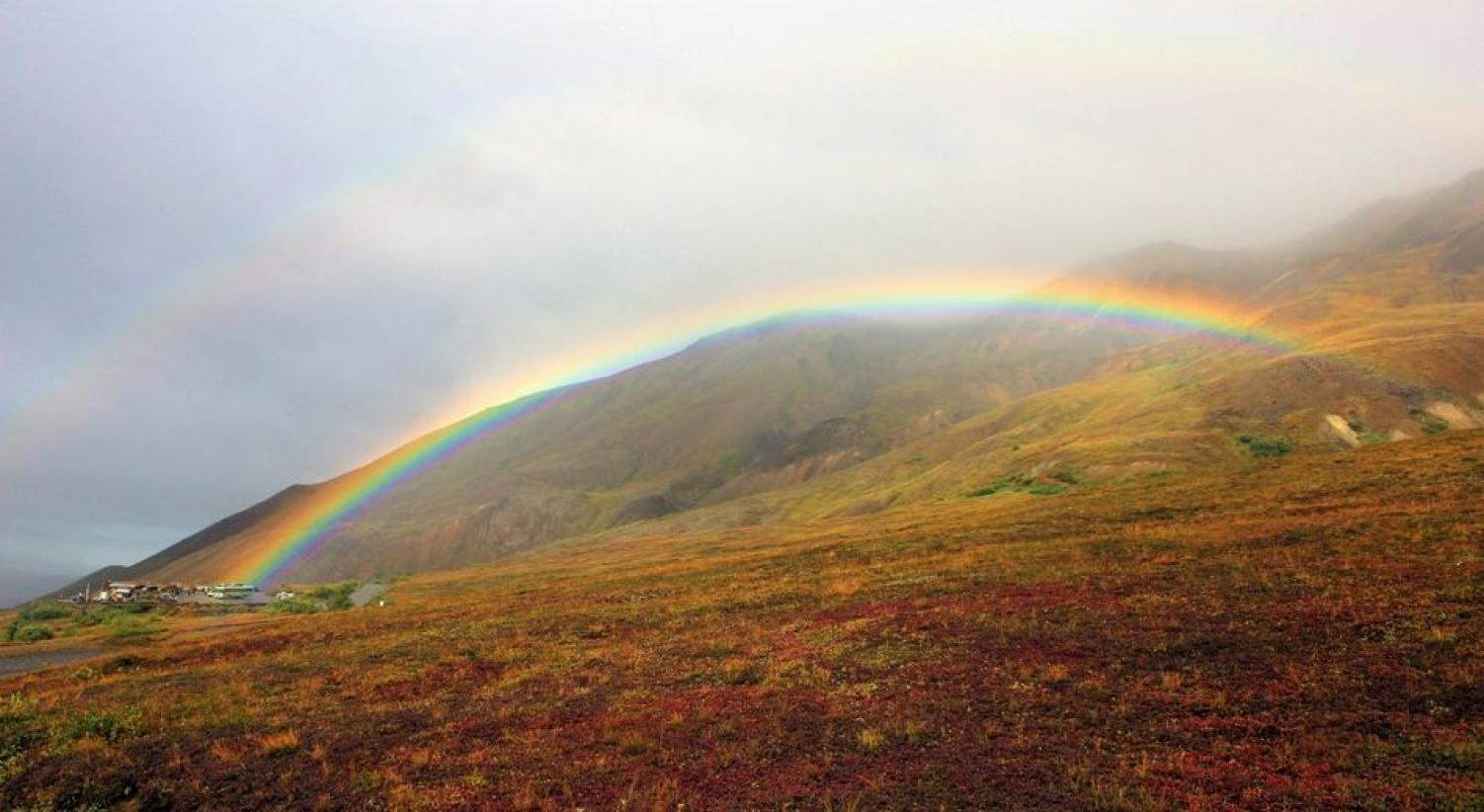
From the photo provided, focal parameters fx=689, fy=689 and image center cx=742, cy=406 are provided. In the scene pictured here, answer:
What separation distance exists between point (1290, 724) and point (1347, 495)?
110ft

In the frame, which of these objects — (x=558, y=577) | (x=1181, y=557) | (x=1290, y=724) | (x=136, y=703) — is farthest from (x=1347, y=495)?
(x=558, y=577)

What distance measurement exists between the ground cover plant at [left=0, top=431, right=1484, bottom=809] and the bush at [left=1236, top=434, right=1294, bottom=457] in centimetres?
2354

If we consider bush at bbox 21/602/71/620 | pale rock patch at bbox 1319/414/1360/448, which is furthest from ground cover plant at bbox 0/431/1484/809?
bush at bbox 21/602/71/620

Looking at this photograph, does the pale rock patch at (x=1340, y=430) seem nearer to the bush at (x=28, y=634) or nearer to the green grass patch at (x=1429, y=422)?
the green grass patch at (x=1429, y=422)

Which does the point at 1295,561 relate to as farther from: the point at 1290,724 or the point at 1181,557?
the point at 1290,724

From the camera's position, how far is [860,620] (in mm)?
28734

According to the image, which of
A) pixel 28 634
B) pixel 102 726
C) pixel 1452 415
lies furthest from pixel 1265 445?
pixel 28 634

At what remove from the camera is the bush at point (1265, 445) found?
208ft

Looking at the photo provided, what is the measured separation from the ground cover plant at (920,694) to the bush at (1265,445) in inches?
927

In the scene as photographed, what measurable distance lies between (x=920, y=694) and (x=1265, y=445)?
64.3 m

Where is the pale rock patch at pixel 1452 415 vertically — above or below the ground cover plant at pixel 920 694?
below

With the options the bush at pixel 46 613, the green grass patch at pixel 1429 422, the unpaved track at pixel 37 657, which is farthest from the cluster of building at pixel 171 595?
the green grass patch at pixel 1429 422

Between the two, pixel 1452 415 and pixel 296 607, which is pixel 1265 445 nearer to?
pixel 1452 415

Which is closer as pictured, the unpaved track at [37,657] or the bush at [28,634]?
the unpaved track at [37,657]
